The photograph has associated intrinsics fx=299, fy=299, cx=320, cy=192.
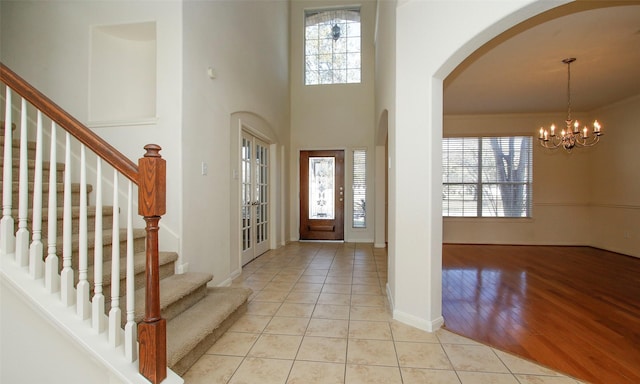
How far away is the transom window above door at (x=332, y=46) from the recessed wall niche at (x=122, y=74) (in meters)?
4.02

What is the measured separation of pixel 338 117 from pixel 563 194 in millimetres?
4904

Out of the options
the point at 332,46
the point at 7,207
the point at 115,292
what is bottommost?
the point at 115,292

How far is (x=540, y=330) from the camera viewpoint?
2.45 m

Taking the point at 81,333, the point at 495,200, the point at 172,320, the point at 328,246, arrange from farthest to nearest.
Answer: the point at 495,200
the point at 328,246
the point at 172,320
the point at 81,333

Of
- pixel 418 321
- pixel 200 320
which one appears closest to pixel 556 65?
pixel 418 321

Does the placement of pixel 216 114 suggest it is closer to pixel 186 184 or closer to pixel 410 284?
pixel 186 184

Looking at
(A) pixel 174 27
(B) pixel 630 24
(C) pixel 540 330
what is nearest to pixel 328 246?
(C) pixel 540 330

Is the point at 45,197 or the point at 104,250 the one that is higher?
the point at 45,197

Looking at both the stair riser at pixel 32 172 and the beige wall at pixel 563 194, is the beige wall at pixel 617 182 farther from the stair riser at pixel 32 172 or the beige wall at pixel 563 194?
the stair riser at pixel 32 172

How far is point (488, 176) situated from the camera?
20.8ft

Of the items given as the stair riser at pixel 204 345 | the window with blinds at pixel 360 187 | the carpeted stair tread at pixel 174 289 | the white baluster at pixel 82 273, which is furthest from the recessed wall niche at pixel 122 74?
the window with blinds at pixel 360 187

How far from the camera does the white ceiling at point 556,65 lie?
9.33ft

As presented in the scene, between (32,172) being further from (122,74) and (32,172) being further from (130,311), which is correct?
(130,311)

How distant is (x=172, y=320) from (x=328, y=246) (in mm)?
4001
